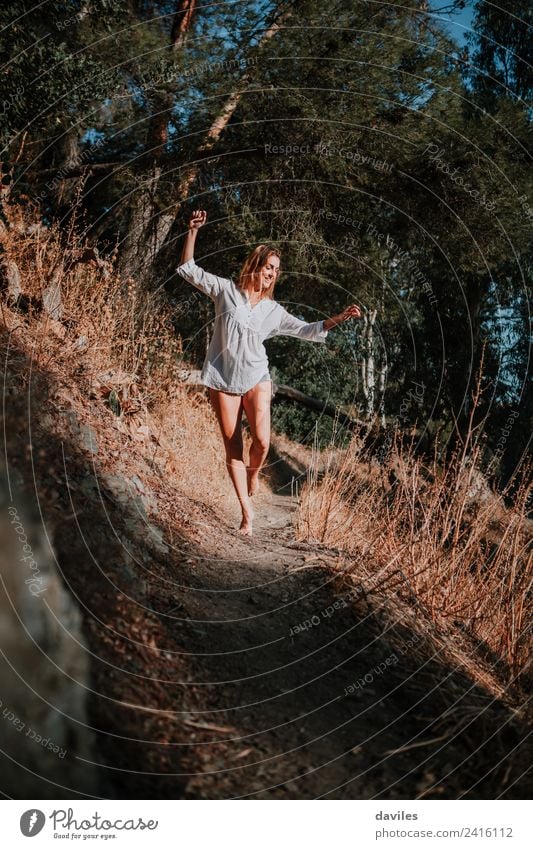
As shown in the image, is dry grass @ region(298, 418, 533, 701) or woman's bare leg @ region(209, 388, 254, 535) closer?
dry grass @ region(298, 418, 533, 701)

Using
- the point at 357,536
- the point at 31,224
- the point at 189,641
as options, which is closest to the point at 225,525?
the point at 357,536

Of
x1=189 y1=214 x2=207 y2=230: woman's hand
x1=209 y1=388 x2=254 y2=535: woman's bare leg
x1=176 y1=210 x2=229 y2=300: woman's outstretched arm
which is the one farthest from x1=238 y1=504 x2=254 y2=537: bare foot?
x1=189 y1=214 x2=207 y2=230: woman's hand

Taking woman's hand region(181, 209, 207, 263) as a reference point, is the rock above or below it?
below

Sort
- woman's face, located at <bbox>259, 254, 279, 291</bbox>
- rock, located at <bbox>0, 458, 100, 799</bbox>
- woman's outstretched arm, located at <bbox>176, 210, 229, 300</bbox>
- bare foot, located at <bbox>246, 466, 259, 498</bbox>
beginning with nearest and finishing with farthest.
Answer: rock, located at <bbox>0, 458, 100, 799</bbox>
woman's outstretched arm, located at <bbox>176, 210, 229, 300</bbox>
woman's face, located at <bbox>259, 254, 279, 291</bbox>
bare foot, located at <bbox>246, 466, 259, 498</bbox>

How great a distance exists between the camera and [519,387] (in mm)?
8008

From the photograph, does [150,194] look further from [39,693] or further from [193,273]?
[39,693]

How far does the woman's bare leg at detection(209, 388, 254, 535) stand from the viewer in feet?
13.6

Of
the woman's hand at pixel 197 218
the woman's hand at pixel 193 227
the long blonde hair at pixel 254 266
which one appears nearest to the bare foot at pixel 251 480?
the long blonde hair at pixel 254 266

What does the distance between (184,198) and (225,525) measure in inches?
137

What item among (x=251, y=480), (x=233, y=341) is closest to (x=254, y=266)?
(x=233, y=341)

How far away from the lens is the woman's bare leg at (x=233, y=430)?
4152 mm

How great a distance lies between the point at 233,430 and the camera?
4188 mm

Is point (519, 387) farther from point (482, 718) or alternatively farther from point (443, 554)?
point (482, 718)

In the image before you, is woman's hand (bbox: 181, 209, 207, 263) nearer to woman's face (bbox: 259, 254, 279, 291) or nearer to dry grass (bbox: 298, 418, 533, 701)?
woman's face (bbox: 259, 254, 279, 291)
